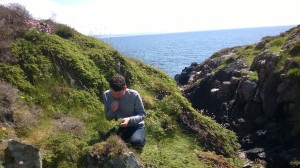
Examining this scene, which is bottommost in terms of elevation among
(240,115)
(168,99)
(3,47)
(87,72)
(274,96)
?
(240,115)

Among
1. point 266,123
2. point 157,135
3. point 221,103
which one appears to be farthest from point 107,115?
point 221,103

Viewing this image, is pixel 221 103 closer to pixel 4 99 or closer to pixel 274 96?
pixel 274 96

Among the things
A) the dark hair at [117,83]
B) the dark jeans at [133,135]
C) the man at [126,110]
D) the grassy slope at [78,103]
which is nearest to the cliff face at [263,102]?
the grassy slope at [78,103]

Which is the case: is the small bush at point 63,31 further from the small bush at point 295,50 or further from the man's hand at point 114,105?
the small bush at point 295,50

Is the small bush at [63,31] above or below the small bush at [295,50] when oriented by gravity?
above

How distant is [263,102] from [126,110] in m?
14.4

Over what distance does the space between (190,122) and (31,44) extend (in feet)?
20.9

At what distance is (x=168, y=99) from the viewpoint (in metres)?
14.8

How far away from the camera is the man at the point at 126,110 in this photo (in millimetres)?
9875

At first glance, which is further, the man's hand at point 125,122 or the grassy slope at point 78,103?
the grassy slope at point 78,103

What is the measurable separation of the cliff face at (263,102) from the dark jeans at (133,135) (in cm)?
838

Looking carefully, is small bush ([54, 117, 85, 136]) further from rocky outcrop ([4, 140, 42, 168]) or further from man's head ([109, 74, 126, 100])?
rocky outcrop ([4, 140, 42, 168])

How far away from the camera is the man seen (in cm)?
988

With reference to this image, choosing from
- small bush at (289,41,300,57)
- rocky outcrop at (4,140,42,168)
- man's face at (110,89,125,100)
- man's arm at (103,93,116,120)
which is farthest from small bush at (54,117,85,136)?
small bush at (289,41,300,57)
